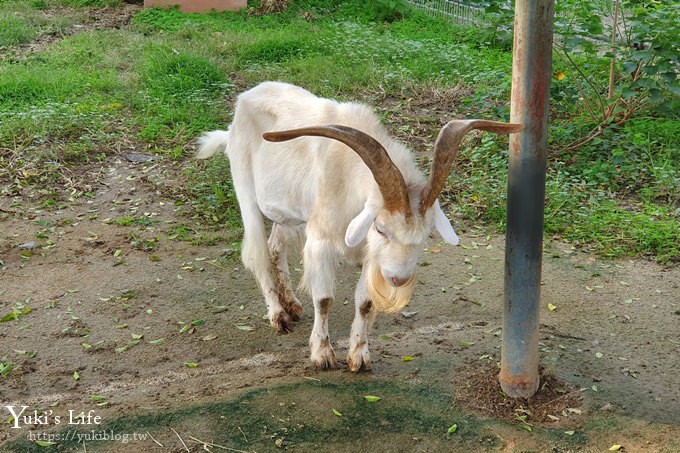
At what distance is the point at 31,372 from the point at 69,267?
148 centimetres

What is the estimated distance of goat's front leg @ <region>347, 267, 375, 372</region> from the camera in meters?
4.65

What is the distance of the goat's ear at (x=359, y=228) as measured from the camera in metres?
4.05

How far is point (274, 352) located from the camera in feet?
16.4

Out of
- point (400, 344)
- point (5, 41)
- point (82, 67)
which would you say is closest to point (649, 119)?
point (400, 344)

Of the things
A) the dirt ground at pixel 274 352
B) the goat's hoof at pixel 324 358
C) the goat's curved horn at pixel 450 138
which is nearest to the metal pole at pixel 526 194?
the goat's curved horn at pixel 450 138

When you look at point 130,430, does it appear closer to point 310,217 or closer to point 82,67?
point 310,217

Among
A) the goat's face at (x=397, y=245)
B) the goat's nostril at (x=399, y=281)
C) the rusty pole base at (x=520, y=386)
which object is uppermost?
the goat's face at (x=397, y=245)

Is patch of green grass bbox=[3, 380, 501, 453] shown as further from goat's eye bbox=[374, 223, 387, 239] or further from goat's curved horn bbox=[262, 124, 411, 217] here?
goat's curved horn bbox=[262, 124, 411, 217]

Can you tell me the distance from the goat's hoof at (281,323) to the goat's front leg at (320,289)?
508 mm

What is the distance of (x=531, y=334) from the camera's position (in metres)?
4.15

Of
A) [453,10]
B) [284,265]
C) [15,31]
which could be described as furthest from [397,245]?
[453,10]

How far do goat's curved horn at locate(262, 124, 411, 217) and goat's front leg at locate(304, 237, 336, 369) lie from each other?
761 millimetres

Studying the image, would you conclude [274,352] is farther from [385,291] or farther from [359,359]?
[385,291]

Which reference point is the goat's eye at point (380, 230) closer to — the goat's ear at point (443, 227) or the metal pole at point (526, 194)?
the goat's ear at point (443, 227)
